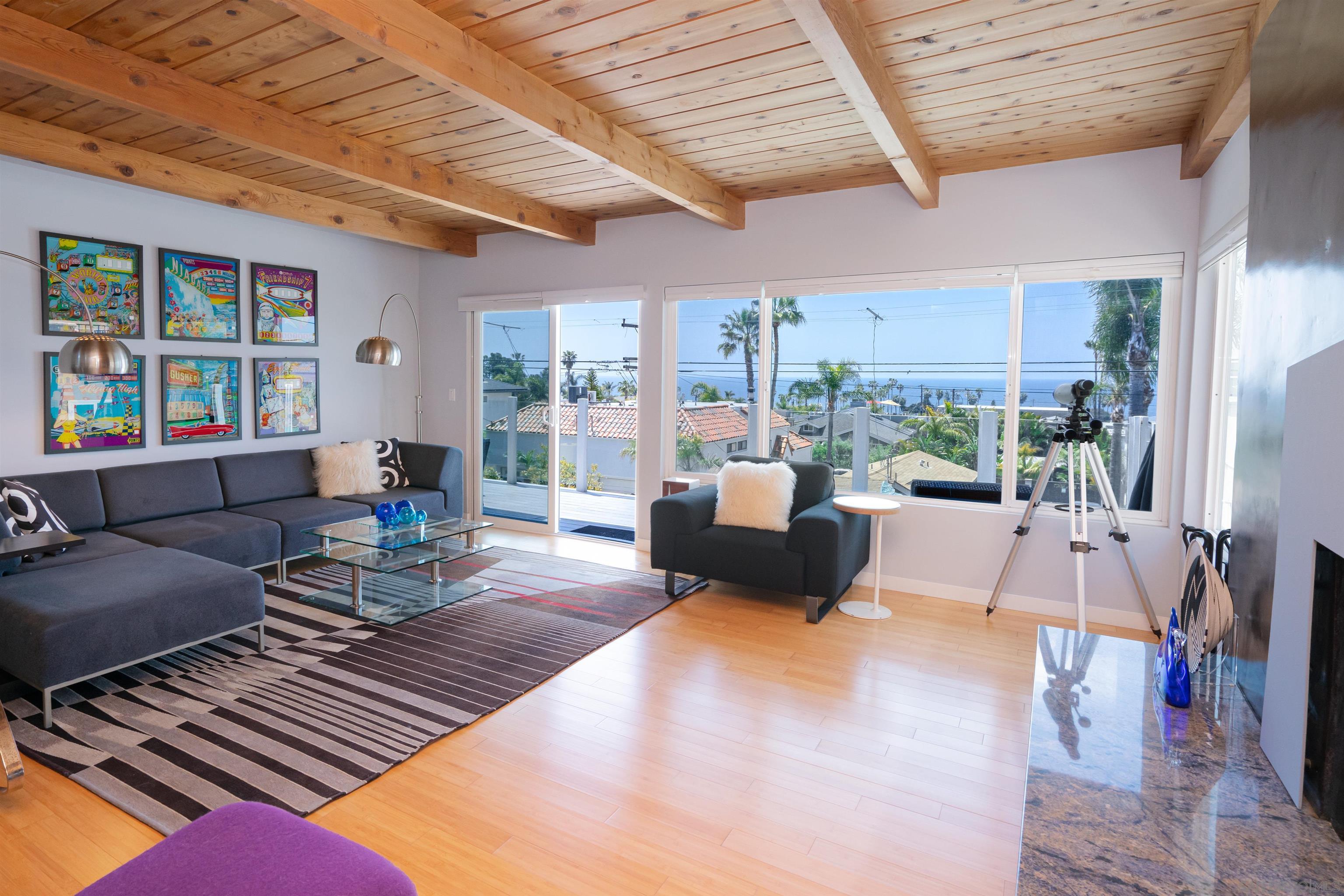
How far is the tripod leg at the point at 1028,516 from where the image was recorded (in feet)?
13.0

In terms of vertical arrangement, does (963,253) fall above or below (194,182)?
below

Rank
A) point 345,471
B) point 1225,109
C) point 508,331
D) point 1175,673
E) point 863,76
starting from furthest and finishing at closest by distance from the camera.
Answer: point 508,331 < point 345,471 < point 1225,109 < point 863,76 < point 1175,673

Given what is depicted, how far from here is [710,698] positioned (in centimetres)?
304

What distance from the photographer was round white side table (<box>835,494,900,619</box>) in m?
4.08

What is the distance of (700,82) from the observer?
2986 millimetres

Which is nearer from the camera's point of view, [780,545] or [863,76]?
[863,76]

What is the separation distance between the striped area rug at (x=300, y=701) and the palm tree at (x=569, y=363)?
2206 mm

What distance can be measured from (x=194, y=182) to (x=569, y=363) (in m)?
2.76

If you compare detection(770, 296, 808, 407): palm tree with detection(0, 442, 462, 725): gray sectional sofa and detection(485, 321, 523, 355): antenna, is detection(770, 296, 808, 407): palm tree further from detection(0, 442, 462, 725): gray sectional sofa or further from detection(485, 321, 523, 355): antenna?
detection(0, 442, 462, 725): gray sectional sofa

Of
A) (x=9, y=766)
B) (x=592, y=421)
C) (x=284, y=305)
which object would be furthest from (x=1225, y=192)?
(x=284, y=305)

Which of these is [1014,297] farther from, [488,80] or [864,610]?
[488,80]

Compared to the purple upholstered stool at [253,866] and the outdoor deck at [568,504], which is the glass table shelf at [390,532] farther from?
the purple upholstered stool at [253,866]

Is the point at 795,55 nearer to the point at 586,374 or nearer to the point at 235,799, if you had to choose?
the point at 235,799

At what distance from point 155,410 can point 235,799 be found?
3.50 m
